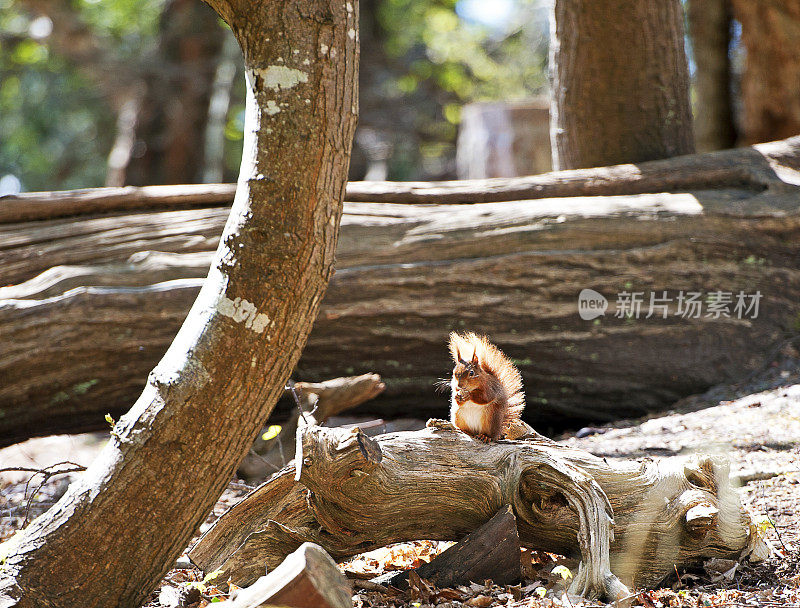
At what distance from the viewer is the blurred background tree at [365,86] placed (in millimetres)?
8539

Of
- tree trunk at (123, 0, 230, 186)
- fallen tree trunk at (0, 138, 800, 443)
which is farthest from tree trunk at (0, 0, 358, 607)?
tree trunk at (123, 0, 230, 186)

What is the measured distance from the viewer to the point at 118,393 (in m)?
4.55

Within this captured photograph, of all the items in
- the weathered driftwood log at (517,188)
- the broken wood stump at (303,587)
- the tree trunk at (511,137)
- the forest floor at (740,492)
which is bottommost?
the forest floor at (740,492)

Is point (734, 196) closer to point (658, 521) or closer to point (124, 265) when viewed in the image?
point (658, 521)

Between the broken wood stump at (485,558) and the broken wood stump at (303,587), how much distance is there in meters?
0.46

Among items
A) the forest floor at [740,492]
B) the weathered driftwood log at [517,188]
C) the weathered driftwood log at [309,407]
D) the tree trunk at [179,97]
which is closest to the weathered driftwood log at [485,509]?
the forest floor at [740,492]

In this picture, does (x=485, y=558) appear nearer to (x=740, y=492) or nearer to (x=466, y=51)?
(x=740, y=492)

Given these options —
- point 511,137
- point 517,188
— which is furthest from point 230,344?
point 511,137

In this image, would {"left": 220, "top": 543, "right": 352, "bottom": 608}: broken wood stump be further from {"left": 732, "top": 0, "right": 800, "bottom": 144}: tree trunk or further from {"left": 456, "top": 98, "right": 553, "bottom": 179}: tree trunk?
{"left": 732, "top": 0, "right": 800, "bottom": 144}: tree trunk

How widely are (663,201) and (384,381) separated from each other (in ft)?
7.61

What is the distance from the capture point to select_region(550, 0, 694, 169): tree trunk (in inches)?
210

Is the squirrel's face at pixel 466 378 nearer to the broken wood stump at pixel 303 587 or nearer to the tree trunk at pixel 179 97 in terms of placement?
the broken wood stump at pixel 303 587

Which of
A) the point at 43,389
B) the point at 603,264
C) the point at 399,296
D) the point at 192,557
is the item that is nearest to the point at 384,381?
the point at 399,296

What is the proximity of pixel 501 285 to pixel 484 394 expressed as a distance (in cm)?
197
